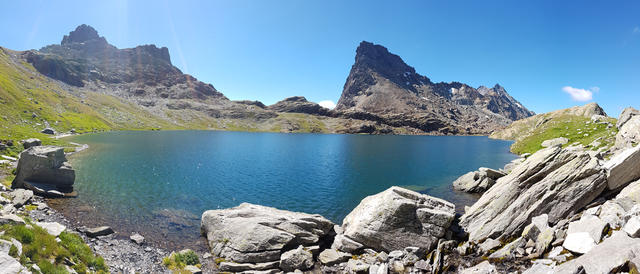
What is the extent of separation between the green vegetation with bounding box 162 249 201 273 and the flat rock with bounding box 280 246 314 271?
7.49 m

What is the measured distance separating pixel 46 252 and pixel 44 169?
34403 millimetres

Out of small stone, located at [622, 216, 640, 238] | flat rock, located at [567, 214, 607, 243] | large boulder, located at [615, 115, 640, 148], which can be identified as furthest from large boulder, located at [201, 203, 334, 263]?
large boulder, located at [615, 115, 640, 148]

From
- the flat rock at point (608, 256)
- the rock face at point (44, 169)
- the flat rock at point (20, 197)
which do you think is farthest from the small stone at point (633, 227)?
the rock face at point (44, 169)

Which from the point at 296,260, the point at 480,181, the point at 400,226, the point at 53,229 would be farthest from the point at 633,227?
the point at 53,229

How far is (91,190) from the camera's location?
40.0 metres

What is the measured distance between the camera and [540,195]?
23734 mm

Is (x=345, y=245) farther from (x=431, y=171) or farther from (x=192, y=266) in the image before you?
(x=431, y=171)

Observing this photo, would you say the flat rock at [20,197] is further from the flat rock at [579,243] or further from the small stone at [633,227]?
the small stone at [633,227]

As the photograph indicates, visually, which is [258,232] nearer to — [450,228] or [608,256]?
[450,228]

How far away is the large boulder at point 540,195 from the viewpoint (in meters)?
22.3

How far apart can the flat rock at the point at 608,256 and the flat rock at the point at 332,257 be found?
14.8 metres

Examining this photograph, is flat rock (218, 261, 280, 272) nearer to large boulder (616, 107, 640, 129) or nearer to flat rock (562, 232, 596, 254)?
flat rock (562, 232, 596, 254)

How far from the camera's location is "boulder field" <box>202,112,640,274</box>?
19.4 meters

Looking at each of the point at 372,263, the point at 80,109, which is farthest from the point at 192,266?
the point at 80,109
